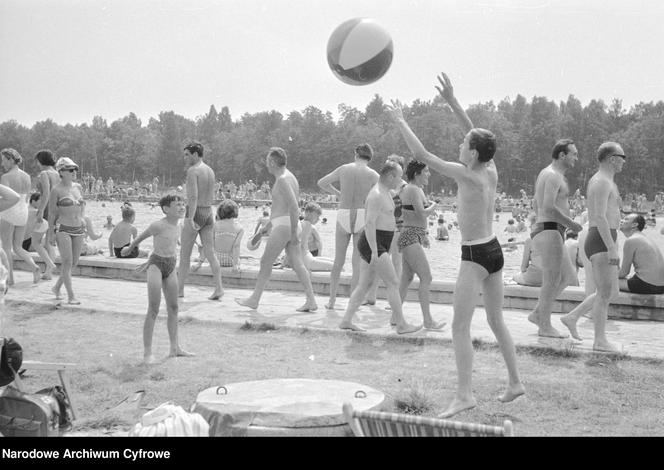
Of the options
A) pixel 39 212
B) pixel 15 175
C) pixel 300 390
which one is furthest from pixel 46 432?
pixel 39 212

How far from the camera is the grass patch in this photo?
9.43 meters

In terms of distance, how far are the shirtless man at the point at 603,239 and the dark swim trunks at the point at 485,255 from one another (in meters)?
2.22

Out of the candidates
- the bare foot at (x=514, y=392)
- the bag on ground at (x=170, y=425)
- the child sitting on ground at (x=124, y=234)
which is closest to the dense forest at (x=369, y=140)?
the child sitting on ground at (x=124, y=234)

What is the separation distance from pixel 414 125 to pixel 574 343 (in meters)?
101

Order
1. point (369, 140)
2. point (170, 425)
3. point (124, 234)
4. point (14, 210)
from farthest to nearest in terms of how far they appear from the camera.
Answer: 1. point (369, 140)
2. point (124, 234)
3. point (14, 210)
4. point (170, 425)

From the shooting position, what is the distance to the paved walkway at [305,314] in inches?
344

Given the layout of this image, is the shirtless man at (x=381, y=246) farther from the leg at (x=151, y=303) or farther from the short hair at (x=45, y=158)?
the short hair at (x=45, y=158)

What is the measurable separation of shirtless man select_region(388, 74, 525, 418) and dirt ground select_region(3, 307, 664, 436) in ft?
1.04

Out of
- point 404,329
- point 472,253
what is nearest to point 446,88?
point 472,253

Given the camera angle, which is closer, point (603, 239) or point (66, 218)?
point (603, 239)

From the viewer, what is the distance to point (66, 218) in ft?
35.6

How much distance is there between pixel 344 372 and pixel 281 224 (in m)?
3.41

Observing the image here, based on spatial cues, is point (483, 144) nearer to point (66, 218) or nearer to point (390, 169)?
point (390, 169)

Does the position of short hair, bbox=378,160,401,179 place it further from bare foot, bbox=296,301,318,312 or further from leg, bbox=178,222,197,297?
leg, bbox=178,222,197,297
